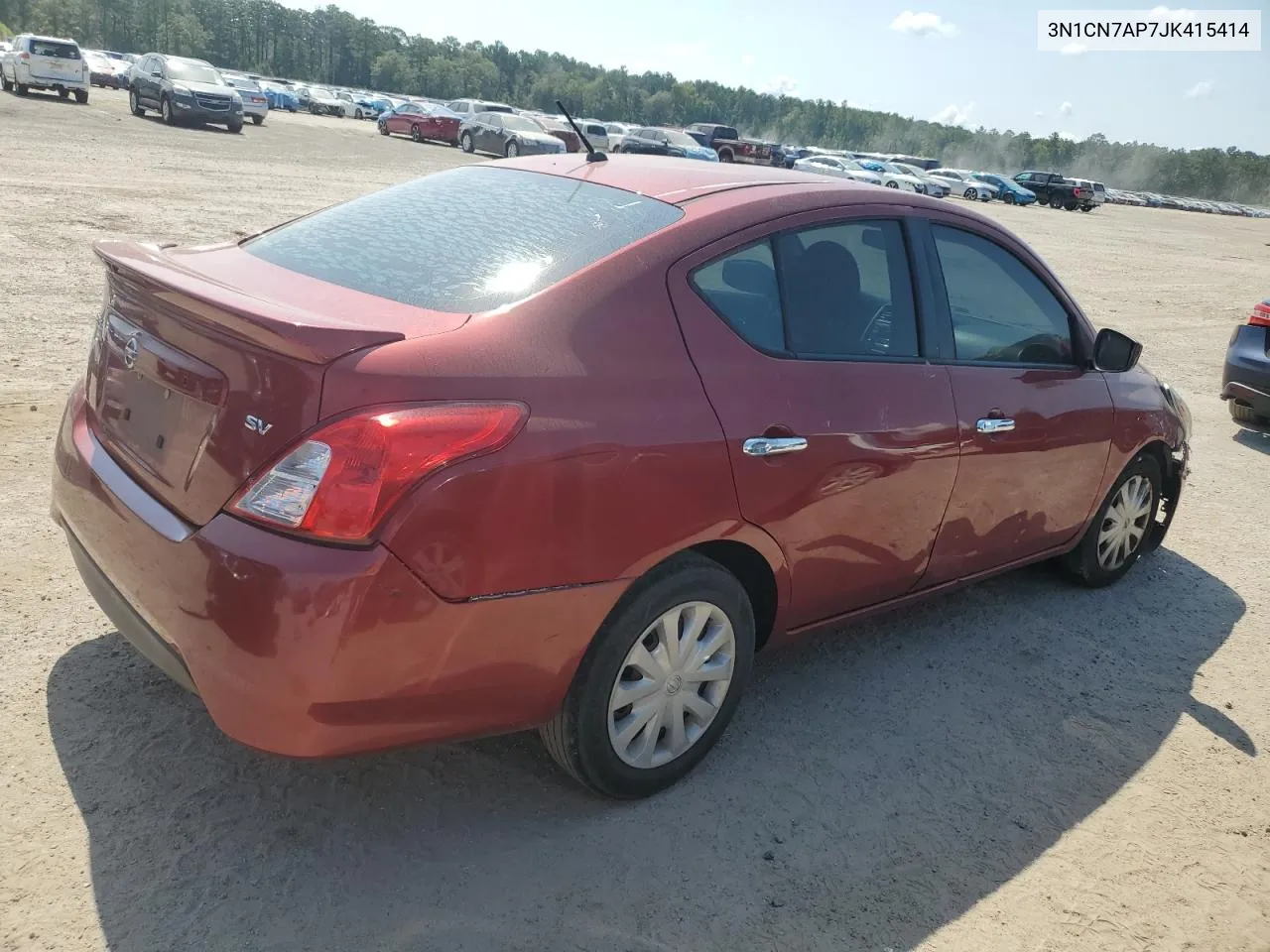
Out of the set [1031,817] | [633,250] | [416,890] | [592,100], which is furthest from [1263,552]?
[592,100]

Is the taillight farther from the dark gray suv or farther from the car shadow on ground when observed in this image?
the dark gray suv

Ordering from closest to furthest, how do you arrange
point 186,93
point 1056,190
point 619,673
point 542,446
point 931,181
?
point 542,446 < point 619,673 < point 186,93 < point 931,181 < point 1056,190

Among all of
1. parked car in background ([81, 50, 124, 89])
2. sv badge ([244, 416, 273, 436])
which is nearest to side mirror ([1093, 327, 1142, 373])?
sv badge ([244, 416, 273, 436])

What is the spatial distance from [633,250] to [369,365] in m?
0.87

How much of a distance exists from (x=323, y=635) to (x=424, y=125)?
135ft

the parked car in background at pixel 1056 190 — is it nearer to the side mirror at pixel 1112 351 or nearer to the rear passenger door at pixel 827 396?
the side mirror at pixel 1112 351

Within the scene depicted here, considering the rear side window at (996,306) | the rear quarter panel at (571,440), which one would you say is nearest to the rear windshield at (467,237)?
the rear quarter panel at (571,440)

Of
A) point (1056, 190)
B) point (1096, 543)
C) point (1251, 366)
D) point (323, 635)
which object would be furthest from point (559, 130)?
point (323, 635)

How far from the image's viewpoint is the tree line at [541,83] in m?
122

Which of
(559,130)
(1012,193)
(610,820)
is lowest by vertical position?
(1012,193)

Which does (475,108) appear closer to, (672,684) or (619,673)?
(672,684)

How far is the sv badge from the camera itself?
2.32m

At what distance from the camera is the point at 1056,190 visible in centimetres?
5256

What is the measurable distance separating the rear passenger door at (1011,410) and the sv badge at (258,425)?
2334 mm
